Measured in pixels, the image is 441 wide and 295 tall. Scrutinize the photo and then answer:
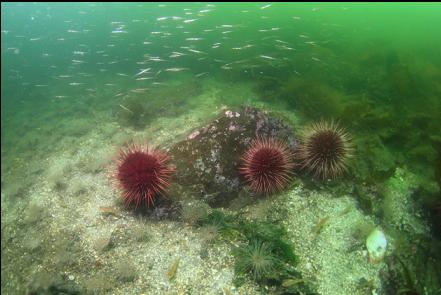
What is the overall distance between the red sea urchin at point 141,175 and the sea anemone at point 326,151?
2801 millimetres

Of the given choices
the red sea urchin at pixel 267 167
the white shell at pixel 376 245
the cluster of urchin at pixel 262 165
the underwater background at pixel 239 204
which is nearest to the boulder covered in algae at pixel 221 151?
the underwater background at pixel 239 204

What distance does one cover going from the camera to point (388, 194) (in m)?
6.04

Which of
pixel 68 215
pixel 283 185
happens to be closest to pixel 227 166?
pixel 283 185

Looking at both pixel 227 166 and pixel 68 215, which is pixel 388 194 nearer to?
pixel 227 166

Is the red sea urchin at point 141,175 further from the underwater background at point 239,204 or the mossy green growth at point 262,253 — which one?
the mossy green growth at point 262,253

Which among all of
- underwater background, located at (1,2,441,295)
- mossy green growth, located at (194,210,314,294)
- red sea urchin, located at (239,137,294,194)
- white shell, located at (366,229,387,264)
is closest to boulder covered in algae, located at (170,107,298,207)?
underwater background, located at (1,2,441,295)

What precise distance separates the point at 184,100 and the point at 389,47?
35.3 feet

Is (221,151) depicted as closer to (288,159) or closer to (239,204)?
(239,204)

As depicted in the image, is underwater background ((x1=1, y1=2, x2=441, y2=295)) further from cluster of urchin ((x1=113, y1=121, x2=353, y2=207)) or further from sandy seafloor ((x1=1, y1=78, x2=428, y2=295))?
cluster of urchin ((x1=113, y1=121, x2=353, y2=207))

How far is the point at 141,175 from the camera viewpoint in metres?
5.74

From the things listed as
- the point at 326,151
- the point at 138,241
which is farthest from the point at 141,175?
the point at 326,151

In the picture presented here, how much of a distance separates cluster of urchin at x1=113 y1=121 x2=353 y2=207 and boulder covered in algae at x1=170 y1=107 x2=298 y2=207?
→ 409 millimetres

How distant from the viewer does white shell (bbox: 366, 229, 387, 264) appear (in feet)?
16.5

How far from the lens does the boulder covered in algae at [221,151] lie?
21.1ft
